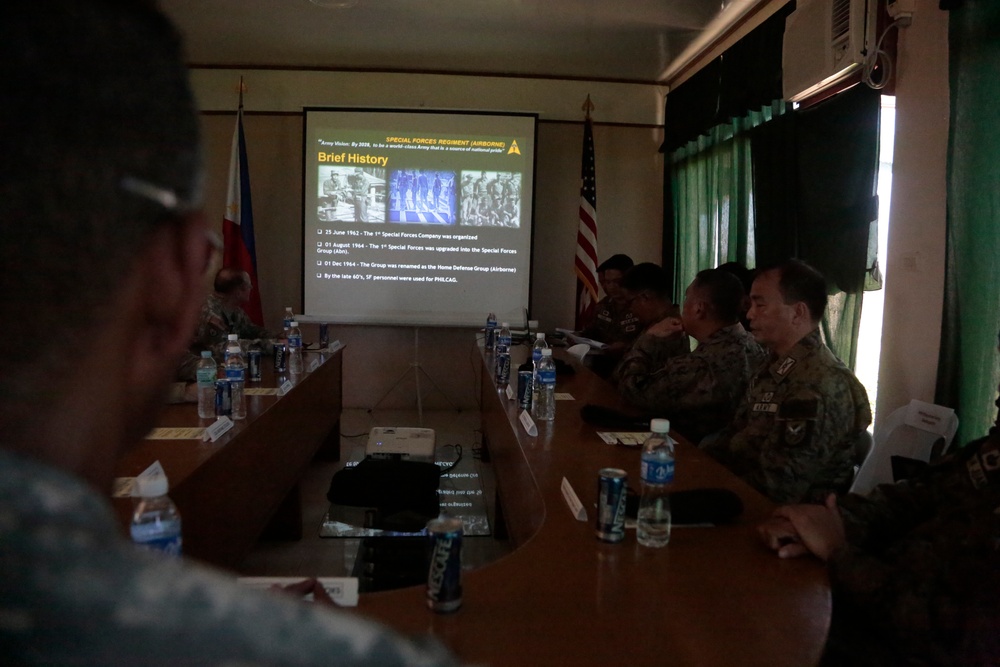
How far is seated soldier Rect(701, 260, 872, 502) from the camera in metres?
1.93

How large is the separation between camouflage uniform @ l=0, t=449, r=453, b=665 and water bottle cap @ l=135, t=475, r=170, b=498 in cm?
76

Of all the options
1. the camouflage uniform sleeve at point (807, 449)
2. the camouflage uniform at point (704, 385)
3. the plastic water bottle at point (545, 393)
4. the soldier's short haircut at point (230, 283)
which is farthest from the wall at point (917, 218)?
the soldier's short haircut at point (230, 283)

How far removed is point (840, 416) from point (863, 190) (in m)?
1.64

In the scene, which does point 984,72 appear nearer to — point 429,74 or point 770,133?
point 770,133

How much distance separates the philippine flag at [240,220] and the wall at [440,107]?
1.06 ft

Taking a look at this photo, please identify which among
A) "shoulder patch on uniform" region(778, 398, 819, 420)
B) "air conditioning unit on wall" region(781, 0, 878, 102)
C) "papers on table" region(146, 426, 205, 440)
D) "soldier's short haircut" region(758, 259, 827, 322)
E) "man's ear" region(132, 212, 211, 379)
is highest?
"air conditioning unit on wall" region(781, 0, 878, 102)

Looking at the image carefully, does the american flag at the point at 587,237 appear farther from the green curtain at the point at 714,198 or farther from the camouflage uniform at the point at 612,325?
the green curtain at the point at 714,198

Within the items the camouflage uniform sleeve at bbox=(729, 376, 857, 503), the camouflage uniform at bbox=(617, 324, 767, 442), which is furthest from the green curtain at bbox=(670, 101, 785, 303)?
the camouflage uniform sleeve at bbox=(729, 376, 857, 503)

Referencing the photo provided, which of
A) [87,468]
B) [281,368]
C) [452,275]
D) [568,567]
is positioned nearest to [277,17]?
[452,275]

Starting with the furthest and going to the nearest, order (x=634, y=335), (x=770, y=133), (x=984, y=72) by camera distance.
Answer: (x=634, y=335) < (x=770, y=133) < (x=984, y=72)

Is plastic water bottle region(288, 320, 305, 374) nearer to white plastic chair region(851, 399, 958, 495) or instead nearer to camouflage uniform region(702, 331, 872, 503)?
camouflage uniform region(702, 331, 872, 503)

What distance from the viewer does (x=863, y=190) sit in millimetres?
3156

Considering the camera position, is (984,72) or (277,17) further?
(277,17)

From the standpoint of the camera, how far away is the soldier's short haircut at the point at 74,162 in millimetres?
336
